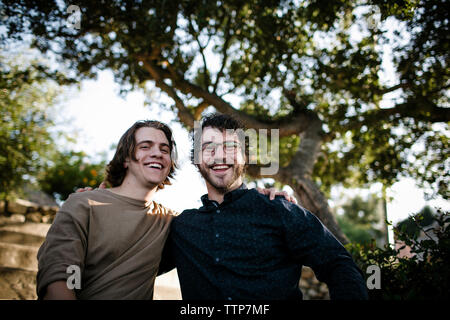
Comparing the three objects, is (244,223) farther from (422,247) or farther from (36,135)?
(36,135)

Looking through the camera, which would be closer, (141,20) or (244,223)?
(244,223)

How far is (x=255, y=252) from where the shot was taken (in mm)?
1997

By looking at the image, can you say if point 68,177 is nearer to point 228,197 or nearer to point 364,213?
point 228,197

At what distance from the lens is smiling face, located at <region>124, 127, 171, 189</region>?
2.47 m

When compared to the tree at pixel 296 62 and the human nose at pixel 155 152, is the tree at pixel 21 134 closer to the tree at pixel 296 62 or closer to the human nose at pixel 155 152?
the tree at pixel 296 62

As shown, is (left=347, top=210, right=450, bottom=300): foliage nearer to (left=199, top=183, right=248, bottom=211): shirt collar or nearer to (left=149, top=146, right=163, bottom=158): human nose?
(left=199, top=183, right=248, bottom=211): shirt collar

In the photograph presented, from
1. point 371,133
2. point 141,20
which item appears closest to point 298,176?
point 371,133

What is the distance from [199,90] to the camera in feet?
20.5

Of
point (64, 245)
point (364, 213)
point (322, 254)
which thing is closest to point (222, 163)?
point (322, 254)

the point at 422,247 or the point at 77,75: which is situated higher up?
the point at 77,75

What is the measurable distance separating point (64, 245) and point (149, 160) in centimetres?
100
